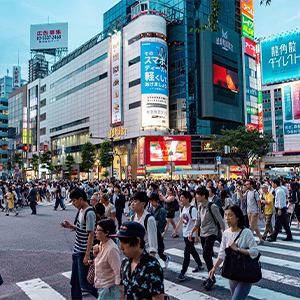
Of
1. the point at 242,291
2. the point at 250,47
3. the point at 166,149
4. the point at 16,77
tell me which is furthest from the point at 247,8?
the point at 16,77

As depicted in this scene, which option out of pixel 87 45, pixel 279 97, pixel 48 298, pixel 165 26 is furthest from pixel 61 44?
pixel 48 298

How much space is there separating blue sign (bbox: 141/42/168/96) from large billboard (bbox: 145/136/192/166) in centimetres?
793

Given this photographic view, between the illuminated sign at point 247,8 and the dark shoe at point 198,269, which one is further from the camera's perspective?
the illuminated sign at point 247,8

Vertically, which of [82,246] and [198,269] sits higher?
[82,246]

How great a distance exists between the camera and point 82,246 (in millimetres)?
4750

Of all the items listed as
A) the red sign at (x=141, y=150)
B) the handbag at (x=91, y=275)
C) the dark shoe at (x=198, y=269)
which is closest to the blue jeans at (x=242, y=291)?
the handbag at (x=91, y=275)

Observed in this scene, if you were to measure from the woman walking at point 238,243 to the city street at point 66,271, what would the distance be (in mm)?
1791

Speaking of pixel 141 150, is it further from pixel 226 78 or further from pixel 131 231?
pixel 131 231

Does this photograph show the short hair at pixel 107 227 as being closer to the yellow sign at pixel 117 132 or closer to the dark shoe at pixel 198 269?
the dark shoe at pixel 198 269

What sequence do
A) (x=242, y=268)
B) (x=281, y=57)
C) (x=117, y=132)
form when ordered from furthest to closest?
1. (x=281, y=57)
2. (x=117, y=132)
3. (x=242, y=268)

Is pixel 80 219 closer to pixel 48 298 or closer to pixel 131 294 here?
pixel 48 298

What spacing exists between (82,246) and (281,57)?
282ft

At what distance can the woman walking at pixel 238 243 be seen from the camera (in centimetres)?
368

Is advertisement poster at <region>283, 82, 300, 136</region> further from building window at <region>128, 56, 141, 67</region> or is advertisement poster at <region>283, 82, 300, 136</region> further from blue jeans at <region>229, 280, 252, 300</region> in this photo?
blue jeans at <region>229, 280, 252, 300</region>
